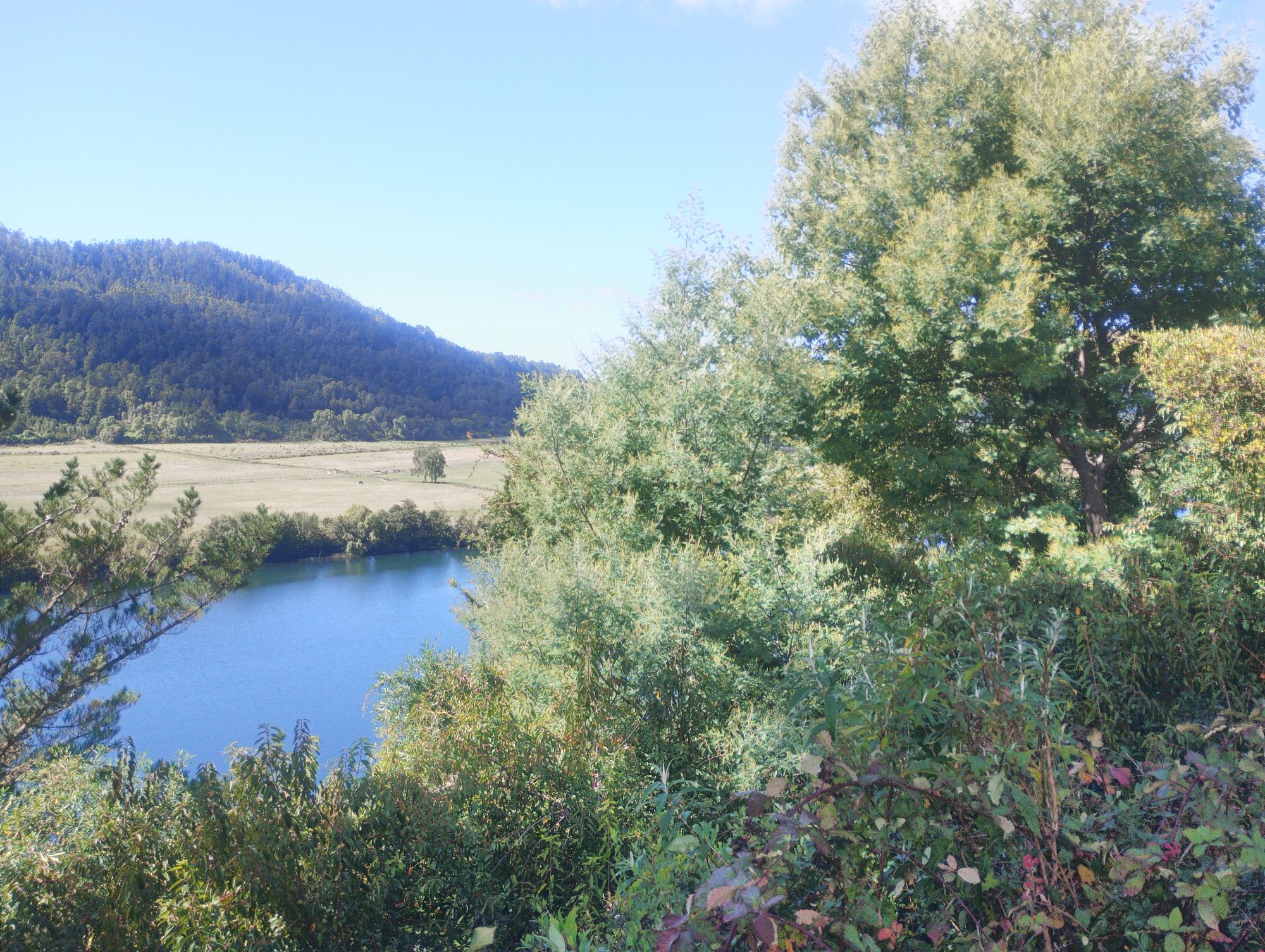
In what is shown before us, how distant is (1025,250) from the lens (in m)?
9.45

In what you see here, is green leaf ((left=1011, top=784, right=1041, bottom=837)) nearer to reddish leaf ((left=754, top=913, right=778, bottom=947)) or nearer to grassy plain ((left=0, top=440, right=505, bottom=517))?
reddish leaf ((left=754, top=913, right=778, bottom=947))

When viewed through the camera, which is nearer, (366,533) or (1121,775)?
(1121,775)

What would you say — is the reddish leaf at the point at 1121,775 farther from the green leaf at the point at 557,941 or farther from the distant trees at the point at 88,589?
the distant trees at the point at 88,589

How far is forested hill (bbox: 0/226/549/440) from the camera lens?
2912 cm

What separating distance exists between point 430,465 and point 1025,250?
91.7ft

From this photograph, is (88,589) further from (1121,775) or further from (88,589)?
(1121,775)

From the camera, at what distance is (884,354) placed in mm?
9820

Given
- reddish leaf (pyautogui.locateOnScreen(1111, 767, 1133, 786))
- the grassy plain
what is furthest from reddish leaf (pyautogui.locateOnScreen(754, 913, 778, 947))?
the grassy plain

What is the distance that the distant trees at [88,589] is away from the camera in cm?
648

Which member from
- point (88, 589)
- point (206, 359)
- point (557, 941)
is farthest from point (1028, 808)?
point (206, 359)

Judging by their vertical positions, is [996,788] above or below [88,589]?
above

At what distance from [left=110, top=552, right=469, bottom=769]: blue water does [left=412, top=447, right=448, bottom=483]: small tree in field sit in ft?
19.8

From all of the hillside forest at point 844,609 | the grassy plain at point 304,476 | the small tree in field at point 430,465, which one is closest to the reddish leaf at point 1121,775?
the hillside forest at point 844,609

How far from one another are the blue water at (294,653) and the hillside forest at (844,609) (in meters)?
3.48
